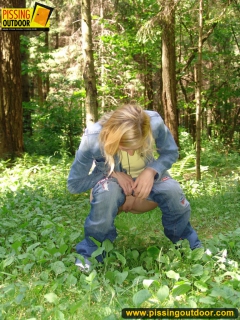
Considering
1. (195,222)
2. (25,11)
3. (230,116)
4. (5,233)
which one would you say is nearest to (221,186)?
(195,222)

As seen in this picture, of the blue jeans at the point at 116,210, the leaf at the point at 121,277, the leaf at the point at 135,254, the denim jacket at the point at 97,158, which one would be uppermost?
the denim jacket at the point at 97,158

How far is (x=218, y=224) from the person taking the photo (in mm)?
3967

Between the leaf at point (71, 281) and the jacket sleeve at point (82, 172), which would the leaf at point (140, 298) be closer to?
the leaf at point (71, 281)

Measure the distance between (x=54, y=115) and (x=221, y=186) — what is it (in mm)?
6428

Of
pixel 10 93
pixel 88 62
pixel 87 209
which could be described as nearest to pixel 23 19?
pixel 10 93

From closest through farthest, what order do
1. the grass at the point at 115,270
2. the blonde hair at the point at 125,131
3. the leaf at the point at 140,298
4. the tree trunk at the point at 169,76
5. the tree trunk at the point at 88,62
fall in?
1. the leaf at the point at 140,298
2. the grass at the point at 115,270
3. the blonde hair at the point at 125,131
4. the tree trunk at the point at 88,62
5. the tree trunk at the point at 169,76

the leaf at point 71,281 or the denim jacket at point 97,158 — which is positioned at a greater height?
the denim jacket at point 97,158

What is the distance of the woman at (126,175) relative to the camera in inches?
99.7

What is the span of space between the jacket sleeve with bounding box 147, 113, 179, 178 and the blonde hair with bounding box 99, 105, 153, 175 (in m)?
0.22

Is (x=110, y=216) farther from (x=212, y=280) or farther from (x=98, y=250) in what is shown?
(x=212, y=280)

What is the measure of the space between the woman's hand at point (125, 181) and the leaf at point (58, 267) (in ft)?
2.12

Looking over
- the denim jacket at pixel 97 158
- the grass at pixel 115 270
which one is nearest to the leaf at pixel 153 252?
the grass at pixel 115 270

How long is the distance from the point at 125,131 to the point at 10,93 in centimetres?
698

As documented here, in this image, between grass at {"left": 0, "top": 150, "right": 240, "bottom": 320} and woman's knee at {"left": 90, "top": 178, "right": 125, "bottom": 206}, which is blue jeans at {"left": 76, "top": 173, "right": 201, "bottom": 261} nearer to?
woman's knee at {"left": 90, "top": 178, "right": 125, "bottom": 206}
